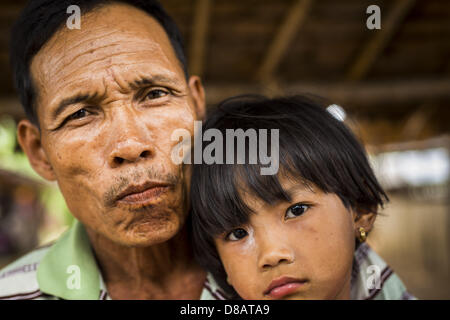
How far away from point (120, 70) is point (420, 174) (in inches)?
410

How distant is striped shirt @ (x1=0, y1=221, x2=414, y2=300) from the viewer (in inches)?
60.2

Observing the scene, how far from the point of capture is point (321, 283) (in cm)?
125

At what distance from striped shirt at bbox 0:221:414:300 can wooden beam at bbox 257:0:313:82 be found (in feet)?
12.6

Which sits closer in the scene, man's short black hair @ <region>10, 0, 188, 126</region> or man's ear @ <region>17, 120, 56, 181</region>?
man's short black hair @ <region>10, 0, 188, 126</region>

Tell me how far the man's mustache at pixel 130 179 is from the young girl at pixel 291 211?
0.53 ft

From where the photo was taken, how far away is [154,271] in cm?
166

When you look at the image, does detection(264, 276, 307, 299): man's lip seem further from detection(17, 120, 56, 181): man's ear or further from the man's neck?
detection(17, 120, 56, 181): man's ear

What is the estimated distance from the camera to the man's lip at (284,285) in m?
1.24

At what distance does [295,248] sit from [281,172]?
0.23 meters

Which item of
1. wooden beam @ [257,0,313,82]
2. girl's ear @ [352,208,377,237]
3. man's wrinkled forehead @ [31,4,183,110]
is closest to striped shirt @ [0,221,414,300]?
girl's ear @ [352,208,377,237]

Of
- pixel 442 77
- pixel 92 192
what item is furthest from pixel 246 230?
pixel 442 77

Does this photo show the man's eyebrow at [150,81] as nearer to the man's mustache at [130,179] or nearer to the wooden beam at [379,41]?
the man's mustache at [130,179]

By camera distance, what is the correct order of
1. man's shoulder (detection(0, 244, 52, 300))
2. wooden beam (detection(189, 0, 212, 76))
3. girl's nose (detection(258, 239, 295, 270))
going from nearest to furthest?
girl's nose (detection(258, 239, 295, 270)) → man's shoulder (detection(0, 244, 52, 300)) → wooden beam (detection(189, 0, 212, 76))

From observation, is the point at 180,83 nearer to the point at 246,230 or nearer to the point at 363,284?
the point at 246,230
